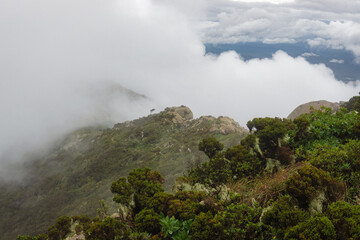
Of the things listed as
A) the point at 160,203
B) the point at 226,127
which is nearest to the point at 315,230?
the point at 160,203

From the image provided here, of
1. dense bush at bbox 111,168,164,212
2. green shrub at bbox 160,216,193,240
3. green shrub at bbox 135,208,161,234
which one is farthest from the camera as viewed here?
dense bush at bbox 111,168,164,212

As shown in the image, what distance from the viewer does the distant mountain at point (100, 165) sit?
6731cm

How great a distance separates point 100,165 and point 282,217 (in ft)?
310

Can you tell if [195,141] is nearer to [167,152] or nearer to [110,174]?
[167,152]

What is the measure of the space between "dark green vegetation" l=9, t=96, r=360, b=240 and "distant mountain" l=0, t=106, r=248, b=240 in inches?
1548

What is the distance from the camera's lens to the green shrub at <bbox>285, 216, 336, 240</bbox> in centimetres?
530

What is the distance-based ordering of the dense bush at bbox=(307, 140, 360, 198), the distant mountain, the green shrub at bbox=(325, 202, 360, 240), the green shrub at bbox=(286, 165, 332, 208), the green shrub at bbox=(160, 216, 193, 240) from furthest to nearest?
the distant mountain → the dense bush at bbox=(307, 140, 360, 198) → the green shrub at bbox=(286, 165, 332, 208) → the green shrub at bbox=(160, 216, 193, 240) → the green shrub at bbox=(325, 202, 360, 240)

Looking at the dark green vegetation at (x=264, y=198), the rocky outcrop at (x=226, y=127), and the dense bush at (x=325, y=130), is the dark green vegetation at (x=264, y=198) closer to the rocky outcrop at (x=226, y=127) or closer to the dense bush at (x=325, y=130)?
the dense bush at (x=325, y=130)

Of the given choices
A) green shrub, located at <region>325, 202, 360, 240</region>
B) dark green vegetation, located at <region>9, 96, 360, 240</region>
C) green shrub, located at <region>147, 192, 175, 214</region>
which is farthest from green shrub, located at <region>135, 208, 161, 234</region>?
green shrub, located at <region>325, 202, 360, 240</region>

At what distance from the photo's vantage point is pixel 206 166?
14.8 metres

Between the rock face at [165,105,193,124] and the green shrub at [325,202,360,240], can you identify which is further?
the rock face at [165,105,193,124]

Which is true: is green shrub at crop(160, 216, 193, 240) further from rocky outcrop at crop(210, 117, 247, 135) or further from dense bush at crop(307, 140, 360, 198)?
rocky outcrop at crop(210, 117, 247, 135)

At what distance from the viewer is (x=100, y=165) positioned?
9269 cm

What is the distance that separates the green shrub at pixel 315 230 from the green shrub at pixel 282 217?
0.71 meters
